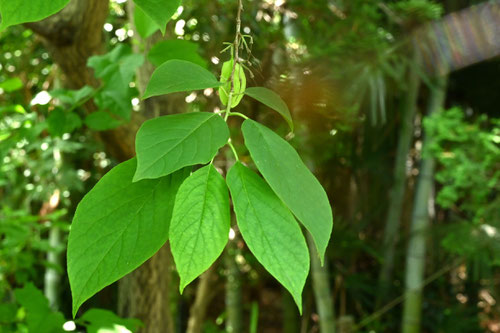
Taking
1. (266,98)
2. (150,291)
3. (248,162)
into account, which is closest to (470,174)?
(248,162)

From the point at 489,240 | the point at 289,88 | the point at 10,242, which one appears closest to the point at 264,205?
the point at 289,88

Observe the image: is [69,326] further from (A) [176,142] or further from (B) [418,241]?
(B) [418,241]

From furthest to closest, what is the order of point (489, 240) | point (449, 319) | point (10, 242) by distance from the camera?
1. point (449, 319)
2. point (489, 240)
3. point (10, 242)

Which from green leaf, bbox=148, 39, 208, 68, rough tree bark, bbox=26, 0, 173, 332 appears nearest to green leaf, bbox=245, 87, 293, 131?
green leaf, bbox=148, 39, 208, 68

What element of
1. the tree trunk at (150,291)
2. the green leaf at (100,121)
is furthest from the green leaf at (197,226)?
the tree trunk at (150,291)

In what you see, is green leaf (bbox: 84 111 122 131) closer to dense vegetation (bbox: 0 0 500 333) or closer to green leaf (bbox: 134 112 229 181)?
dense vegetation (bbox: 0 0 500 333)

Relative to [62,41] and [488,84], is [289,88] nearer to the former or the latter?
[62,41]
